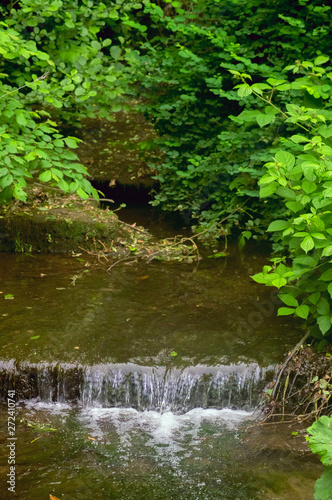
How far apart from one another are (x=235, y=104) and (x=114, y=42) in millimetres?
3287

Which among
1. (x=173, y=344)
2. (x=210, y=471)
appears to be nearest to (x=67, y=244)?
(x=173, y=344)

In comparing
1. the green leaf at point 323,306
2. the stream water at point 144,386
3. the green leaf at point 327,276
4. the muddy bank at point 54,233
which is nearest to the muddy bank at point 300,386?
the stream water at point 144,386

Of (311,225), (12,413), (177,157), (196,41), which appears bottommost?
(12,413)

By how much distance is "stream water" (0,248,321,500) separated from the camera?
3.68 m

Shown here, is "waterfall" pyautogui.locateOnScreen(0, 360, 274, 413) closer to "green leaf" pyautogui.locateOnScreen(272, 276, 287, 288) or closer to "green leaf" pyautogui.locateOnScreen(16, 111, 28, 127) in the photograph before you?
"green leaf" pyautogui.locateOnScreen(272, 276, 287, 288)

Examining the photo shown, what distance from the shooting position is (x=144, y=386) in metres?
4.54

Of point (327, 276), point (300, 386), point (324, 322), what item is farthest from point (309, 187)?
point (300, 386)

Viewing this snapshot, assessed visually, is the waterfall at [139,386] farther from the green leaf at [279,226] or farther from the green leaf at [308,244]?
the green leaf at [308,244]

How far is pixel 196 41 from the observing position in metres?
6.84

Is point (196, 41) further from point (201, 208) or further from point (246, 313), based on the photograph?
point (246, 313)

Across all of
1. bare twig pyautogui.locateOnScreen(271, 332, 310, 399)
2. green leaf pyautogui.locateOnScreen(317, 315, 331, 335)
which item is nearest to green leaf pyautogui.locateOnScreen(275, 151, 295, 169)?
green leaf pyautogui.locateOnScreen(317, 315, 331, 335)

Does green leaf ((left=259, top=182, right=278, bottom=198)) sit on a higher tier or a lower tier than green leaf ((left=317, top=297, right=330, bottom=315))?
higher

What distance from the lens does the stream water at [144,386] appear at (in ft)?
12.1

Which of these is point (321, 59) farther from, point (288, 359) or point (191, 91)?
point (191, 91)
